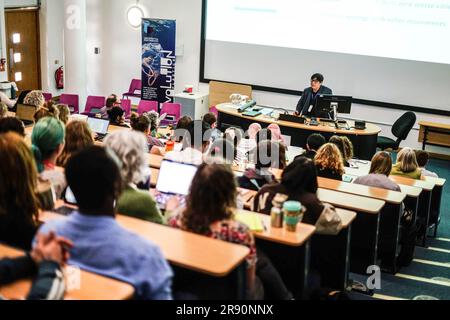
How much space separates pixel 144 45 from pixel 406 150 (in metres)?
6.56

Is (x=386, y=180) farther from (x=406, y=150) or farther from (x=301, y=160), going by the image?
(x=301, y=160)

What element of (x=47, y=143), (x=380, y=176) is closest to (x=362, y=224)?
(x=380, y=176)

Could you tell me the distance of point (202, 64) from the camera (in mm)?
11469

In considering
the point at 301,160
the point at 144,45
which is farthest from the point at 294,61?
the point at 301,160

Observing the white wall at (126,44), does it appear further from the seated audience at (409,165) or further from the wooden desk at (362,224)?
the wooden desk at (362,224)

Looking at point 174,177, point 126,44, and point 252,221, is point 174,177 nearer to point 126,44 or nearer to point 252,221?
point 252,221

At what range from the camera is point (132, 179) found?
3.50m

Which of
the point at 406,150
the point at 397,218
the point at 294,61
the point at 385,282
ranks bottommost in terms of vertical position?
the point at 385,282

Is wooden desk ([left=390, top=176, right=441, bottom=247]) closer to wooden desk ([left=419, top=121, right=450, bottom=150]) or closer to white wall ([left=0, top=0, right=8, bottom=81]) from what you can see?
wooden desk ([left=419, top=121, right=450, bottom=150])

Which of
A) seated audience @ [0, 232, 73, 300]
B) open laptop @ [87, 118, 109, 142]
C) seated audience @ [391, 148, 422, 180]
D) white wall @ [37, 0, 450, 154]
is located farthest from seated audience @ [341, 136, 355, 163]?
seated audience @ [0, 232, 73, 300]

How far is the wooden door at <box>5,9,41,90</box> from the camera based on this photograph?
37.2 feet

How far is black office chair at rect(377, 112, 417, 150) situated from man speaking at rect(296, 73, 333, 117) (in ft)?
3.66

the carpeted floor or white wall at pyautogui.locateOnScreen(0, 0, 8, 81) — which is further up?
white wall at pyautogui.locateOnScreen(0, 0, 8, 81)

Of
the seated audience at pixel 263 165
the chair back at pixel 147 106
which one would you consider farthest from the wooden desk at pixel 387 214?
the chair back at pixel 147 106
